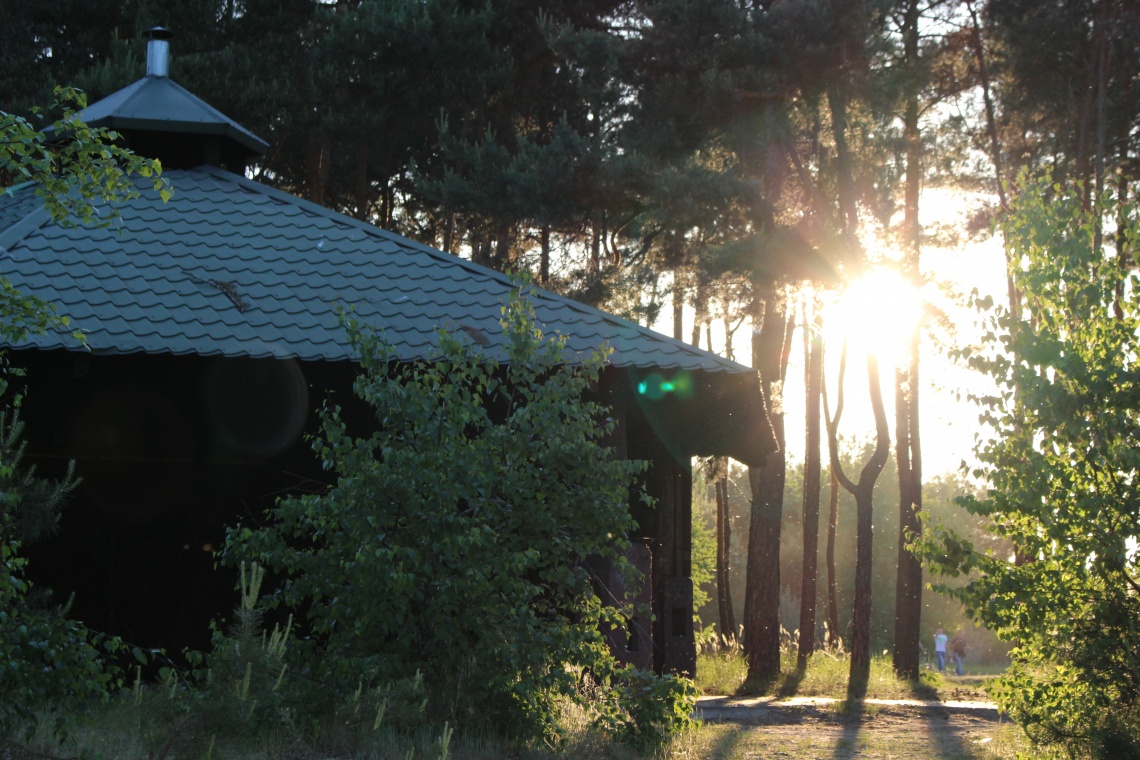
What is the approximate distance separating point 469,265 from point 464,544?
13.8 ft

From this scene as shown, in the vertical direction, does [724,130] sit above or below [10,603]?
above

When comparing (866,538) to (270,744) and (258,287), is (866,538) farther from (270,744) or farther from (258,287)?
(270,744)

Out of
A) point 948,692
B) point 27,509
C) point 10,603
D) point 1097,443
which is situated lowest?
point 948,692

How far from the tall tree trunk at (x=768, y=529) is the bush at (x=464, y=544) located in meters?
12.3

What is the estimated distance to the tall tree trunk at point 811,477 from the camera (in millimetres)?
25866

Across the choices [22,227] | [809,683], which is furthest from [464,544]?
[809,683]

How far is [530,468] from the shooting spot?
6477 millimetres

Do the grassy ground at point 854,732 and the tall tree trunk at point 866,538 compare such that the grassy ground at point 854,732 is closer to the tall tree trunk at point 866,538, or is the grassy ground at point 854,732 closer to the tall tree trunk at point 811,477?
the tall tree trunk at point 866,538

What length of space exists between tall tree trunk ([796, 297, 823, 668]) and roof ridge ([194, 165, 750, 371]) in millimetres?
15681

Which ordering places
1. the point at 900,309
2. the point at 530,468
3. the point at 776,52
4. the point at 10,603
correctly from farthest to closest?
the point at 900,309, the point at 776,52, the point at 530,468, the point at 10,603

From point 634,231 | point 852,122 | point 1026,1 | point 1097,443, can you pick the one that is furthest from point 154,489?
point 1026,1

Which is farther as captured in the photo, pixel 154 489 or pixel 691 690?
pixel 154 489

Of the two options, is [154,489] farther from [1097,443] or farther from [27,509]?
[1097,443]

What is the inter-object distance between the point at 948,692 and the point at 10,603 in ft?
51.5
